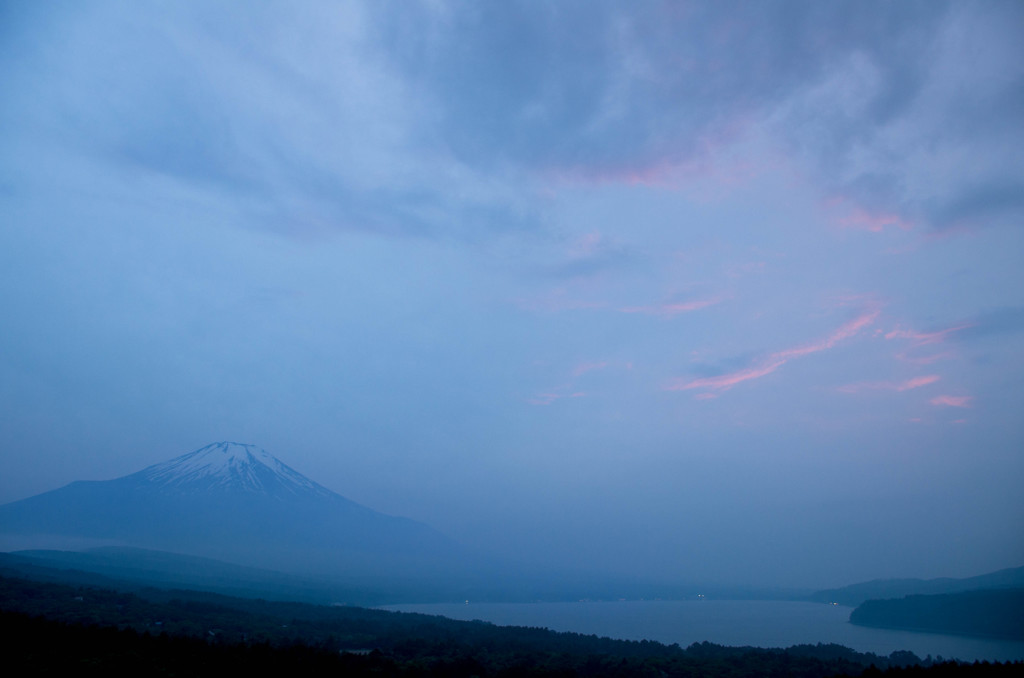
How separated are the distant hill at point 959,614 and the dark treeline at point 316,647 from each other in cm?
3221

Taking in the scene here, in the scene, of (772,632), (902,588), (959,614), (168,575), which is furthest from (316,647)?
(902,588)

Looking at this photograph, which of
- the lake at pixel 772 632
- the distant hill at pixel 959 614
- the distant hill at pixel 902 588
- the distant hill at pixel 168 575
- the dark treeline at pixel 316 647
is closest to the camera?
the dark treeline at pixel 316 647

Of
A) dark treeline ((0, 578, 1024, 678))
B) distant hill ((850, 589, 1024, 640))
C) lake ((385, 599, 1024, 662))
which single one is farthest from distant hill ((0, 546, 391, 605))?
distant hill ((850, 589, 1024, 640))

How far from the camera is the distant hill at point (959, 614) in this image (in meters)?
62.7

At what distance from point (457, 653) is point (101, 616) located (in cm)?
1981

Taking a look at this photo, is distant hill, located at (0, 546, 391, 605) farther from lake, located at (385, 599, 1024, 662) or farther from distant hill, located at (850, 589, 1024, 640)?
distant hill, located at (850, 589, 1024, 640)

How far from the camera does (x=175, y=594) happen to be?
54719 mm

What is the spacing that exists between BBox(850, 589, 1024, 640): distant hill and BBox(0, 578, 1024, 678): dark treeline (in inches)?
1268

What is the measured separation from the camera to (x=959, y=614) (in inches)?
2643

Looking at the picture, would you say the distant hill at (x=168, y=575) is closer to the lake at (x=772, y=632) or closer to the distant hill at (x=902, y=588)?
the lake at (x=772, y=632)

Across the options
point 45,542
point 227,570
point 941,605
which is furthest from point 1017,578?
point 45,542

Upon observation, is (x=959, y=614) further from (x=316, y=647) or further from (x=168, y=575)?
(x=168, y=575)

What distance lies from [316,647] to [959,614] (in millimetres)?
71913

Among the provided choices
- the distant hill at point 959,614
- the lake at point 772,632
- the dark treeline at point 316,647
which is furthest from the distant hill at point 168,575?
the distant hill at point 959,614
